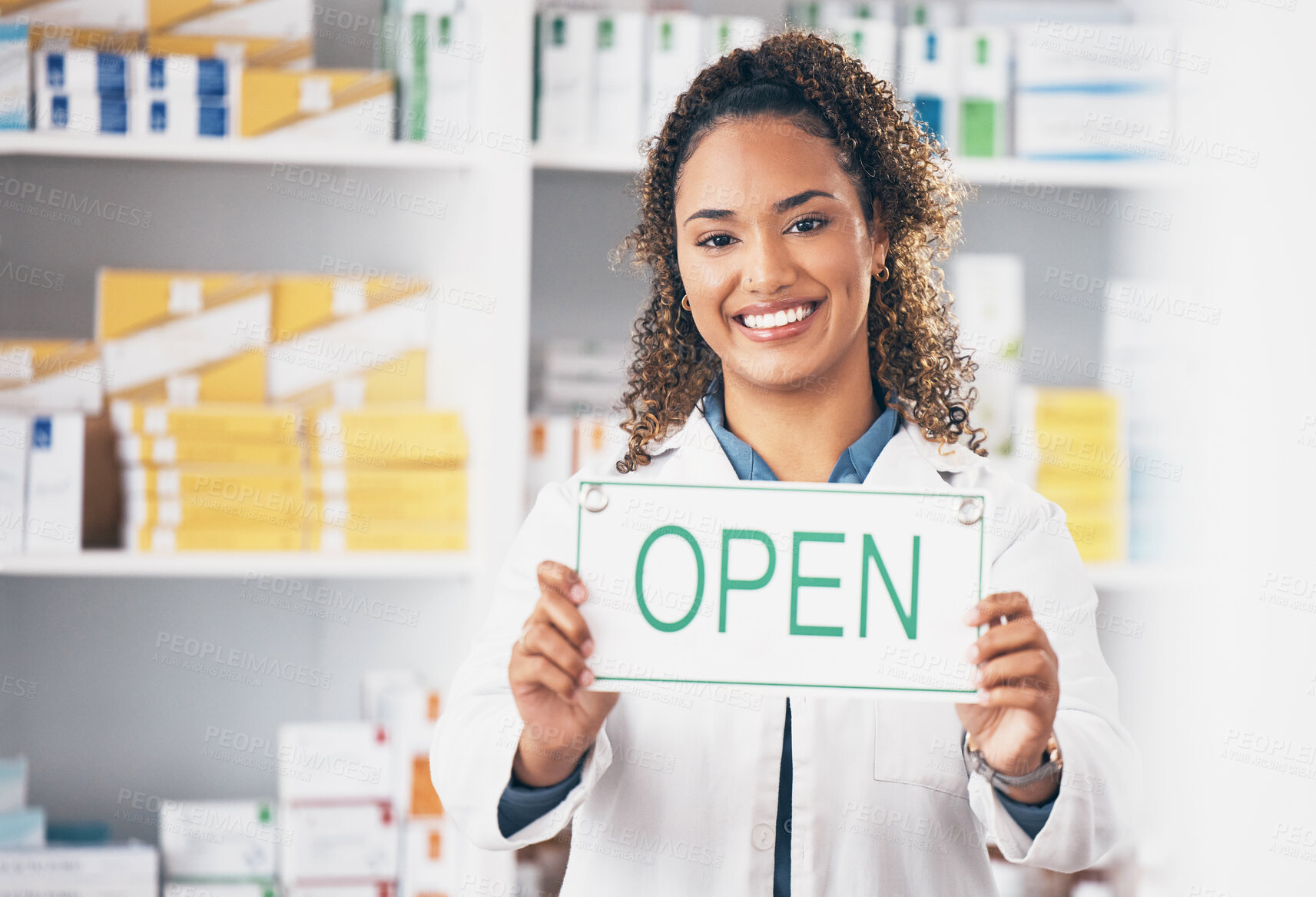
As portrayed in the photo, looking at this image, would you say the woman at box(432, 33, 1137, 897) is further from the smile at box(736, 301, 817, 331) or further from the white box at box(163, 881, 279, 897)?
the white box at box(163, 881, 279, 897)

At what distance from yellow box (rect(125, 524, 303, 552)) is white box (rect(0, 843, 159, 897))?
1.55ft

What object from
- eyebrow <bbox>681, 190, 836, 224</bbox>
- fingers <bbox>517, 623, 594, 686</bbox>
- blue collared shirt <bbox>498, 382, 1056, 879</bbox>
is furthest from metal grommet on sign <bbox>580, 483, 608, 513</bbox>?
eyebrow <bbox>681, 190, 836, 224</bbox>

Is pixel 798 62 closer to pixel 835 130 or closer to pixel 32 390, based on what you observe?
pixel 835 130

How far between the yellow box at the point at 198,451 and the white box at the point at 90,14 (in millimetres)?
664

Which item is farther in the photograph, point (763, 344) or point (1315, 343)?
point (1315, 343)

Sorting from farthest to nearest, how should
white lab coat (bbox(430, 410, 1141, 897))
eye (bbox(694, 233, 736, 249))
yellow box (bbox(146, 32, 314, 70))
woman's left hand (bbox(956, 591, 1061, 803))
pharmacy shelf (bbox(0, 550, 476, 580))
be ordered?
yellow box (bbox(146, 32, 314, 70)) < pharmacy shelf (bbox(0, 550, 476, 580)) < eye (bbox(694, 233, 736, 249)) < white lab coat (bbox(430, 410, 1141, 897)) < woman's left hand (bbox(956, 591, 1061, 803))

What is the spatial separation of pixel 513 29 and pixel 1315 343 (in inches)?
56.1

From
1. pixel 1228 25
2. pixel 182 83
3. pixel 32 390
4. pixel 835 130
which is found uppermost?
pixel 1228 25

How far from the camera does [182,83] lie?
5.87 feet

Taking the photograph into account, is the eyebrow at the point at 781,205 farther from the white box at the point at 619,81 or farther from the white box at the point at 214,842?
the white box at the point at 214,842

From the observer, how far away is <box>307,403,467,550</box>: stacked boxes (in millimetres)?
1788

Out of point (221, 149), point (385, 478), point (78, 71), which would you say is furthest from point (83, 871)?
point (78, 71)

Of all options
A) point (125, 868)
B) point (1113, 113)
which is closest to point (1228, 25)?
point (1113, 113)

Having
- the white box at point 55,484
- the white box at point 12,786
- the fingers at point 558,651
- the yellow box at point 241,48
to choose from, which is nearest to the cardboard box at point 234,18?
the yellow box at point 241,48
